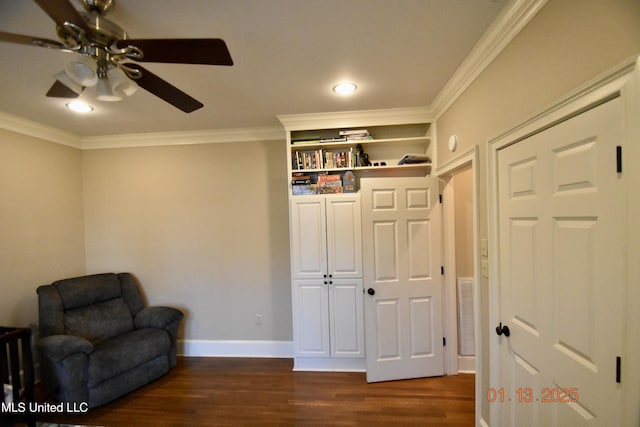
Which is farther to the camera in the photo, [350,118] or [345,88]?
[350,118]

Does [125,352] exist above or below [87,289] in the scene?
below

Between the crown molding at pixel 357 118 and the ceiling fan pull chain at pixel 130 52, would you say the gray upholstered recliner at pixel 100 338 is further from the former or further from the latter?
the crown molding at pixel 357 118

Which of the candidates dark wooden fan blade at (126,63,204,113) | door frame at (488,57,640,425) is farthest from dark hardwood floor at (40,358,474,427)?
dark wooden fan blade at (126,63,204,113)

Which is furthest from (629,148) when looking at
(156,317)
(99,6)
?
(156,317)

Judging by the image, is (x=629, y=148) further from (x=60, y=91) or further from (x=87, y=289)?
(x=87, y=289)

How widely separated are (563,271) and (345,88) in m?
1.77

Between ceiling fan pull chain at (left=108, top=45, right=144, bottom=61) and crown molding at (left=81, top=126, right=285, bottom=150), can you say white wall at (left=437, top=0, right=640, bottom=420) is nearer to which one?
ceiling fan pull chain at (left=108, top=45, right=144, bottom=61)

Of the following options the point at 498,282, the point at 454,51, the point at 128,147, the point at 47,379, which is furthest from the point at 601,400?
the point at 128,147

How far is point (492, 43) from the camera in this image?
4.74 feet

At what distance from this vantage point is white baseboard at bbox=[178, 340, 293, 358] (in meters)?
2.99

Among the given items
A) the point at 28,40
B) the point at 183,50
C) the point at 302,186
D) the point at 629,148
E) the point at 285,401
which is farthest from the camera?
the point at 302,186

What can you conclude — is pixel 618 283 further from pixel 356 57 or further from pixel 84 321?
pixel 84 321

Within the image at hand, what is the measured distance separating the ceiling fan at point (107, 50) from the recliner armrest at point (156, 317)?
2274 mm

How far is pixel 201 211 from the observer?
10.1 ft
